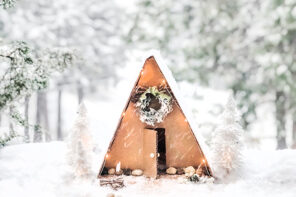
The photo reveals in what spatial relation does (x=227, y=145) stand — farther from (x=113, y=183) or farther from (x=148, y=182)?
(x=113, y=183)

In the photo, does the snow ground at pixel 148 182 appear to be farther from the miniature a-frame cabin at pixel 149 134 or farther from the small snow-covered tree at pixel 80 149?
the miniature a-frame cabin at pixel 149 134

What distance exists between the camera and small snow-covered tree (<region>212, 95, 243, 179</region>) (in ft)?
20.8

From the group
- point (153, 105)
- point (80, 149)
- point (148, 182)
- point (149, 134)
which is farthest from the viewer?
point (153, 105)

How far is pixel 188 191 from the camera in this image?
5789 millimetres

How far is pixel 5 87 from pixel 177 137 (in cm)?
364

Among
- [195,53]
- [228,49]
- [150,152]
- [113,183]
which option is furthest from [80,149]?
[228,49]

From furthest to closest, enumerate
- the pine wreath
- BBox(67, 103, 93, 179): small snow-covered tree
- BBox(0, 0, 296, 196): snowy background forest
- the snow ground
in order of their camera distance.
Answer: the pine wreath
BBox(67, 103, 93, 179): small snow-covered tree
BBox(0, 0, 296, 196): snowy background forest
the snow ground

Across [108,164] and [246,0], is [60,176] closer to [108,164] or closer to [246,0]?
[108,164]

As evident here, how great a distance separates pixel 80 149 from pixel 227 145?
114 inches

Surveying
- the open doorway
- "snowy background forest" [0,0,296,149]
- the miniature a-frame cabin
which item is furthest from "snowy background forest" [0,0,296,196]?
the open doorway

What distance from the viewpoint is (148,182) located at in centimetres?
631

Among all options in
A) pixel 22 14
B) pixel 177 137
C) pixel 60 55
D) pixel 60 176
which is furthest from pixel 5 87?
pixel 22 14

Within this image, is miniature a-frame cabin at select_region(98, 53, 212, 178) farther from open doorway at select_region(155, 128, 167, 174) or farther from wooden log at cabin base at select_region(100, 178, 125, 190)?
wooden log at cabin base at select_region(100, 178, 125, 190)

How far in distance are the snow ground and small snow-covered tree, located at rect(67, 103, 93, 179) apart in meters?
0.25
